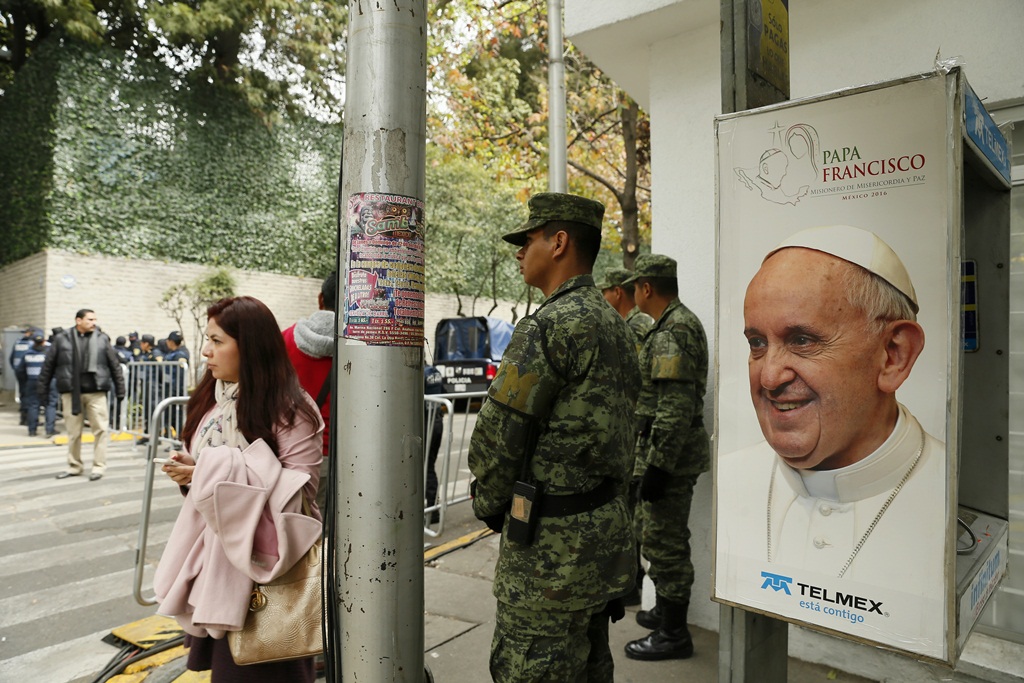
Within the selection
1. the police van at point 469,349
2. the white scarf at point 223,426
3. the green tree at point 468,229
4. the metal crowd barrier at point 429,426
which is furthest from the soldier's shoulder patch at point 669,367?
the green tree at point 468,229

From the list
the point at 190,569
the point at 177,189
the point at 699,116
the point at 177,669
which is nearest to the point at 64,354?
the point at 177,669

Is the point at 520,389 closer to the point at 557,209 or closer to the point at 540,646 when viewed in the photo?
the point at 557,209

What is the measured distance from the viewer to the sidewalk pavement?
132 inches

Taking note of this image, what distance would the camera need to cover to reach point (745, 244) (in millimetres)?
2055

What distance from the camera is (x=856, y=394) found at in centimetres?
190

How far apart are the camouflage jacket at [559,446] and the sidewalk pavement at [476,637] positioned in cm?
146

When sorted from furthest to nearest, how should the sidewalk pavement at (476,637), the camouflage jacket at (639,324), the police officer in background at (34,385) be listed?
the police officer in background at (34,385), the camouflage jacket at (639,324), the sidewalk pavement at (476,637)

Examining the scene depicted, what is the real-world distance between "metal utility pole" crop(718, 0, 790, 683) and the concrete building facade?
3.30 ft

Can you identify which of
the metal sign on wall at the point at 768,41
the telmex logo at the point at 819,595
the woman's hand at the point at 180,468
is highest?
the metal sign on wall at the point at 768,41

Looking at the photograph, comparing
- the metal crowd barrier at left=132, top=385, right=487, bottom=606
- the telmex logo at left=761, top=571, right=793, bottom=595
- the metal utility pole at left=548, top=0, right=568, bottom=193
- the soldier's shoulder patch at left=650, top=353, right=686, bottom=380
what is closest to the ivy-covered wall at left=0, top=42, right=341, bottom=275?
the metal crowd barrier at left=132, top=385, right=487, bottom=606

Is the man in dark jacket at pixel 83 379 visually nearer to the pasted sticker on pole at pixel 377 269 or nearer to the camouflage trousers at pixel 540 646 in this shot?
the camouflage trousers at pixel 540 646

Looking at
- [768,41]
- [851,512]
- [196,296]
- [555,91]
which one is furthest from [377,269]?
[196,296]

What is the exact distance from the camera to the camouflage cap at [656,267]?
12.4ft

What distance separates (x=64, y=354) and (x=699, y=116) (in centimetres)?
828
